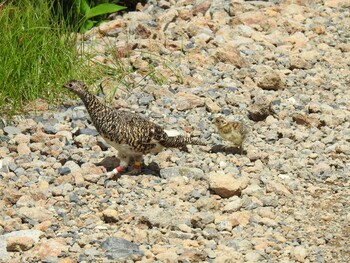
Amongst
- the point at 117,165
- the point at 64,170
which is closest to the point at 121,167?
the point at 117,165

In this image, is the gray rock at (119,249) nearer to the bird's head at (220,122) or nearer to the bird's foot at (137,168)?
the bird's foot at (137,168)

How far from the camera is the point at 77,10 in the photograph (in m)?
10.3

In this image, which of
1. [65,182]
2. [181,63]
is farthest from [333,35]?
[65,182]

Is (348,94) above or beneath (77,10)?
beneath

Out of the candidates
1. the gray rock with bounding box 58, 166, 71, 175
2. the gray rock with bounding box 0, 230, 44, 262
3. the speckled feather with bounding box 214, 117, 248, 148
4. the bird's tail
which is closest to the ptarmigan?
the bird's tail

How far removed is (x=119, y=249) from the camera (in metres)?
6.30

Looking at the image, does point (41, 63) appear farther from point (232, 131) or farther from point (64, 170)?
point (232, 131)

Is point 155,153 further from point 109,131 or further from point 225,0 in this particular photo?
point 225,0

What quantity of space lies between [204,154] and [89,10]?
10.5ft

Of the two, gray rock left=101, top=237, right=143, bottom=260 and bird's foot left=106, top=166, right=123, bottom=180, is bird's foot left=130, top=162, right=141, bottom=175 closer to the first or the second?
bird's foot left=106, top=166, right=123, bottom=180

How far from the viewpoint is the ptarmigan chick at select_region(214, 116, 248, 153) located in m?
7.77

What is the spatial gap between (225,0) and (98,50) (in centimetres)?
209

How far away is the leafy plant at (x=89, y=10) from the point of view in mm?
10306

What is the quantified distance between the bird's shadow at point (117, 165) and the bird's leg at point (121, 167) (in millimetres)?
77
